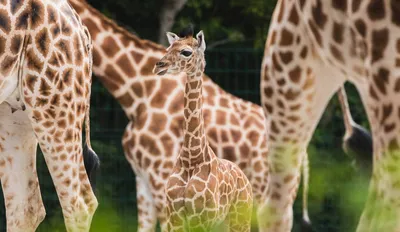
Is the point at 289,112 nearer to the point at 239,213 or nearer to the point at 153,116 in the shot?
the point at 239,213

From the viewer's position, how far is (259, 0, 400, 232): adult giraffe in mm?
1589

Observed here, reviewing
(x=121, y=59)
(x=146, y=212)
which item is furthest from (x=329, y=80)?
(x=121, y=59)

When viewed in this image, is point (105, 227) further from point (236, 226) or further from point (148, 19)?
point (148, 19)

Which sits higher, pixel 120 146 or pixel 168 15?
pixel 168 15

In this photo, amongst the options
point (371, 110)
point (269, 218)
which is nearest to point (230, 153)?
point (269, 218)

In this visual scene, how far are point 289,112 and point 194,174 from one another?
166 cm

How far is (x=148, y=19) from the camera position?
7078 mm

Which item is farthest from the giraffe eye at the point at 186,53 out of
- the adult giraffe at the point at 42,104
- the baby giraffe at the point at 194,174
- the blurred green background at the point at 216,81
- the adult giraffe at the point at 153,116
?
the blurred green background at the point at 216,81

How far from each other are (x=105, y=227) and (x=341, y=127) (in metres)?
5.04

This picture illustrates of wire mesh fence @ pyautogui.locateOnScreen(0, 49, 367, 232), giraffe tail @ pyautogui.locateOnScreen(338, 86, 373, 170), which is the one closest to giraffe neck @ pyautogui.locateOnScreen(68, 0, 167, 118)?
wire mesh fence @ pyautogui.locateOnScreen(0, 49, 367, 232)

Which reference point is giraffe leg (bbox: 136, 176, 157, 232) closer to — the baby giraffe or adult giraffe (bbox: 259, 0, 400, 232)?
the baby giraffe

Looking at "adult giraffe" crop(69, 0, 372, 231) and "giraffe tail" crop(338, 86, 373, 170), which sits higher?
"giraffe tail" crop(338, 86, 373, 170)

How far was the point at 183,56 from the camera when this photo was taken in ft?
11.8

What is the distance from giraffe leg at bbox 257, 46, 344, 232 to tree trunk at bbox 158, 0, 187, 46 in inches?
177
